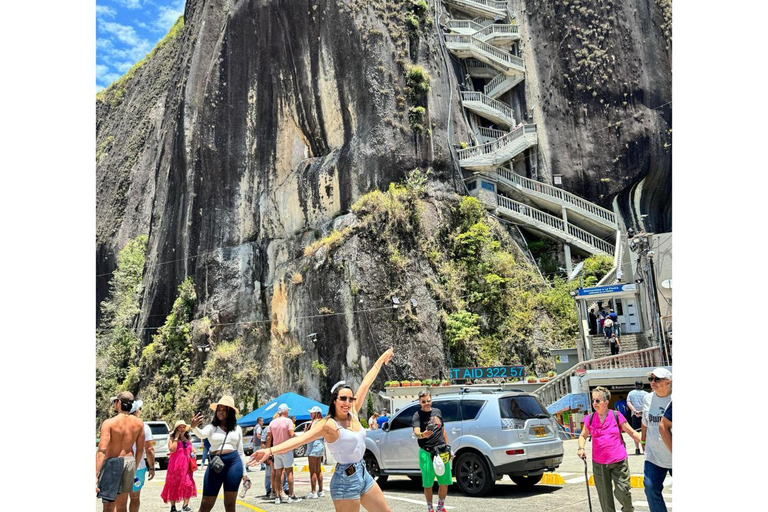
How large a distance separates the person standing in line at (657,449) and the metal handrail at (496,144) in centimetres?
2785

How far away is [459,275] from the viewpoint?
98.6ft

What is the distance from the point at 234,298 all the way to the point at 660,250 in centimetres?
1927

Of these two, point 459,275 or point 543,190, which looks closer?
point 459,275

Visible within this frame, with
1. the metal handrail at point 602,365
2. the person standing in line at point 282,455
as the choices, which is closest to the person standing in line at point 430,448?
the person standing in line at point 282,455

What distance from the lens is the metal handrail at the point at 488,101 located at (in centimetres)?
3603

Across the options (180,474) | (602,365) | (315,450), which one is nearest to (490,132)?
(602,365)

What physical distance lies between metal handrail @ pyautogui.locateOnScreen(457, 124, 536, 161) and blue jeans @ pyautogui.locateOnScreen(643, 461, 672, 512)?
28097mm

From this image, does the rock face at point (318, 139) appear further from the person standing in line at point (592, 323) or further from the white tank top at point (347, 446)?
the white tank top at point (347, 446)

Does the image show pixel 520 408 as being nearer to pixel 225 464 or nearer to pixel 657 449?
pixel 657 449

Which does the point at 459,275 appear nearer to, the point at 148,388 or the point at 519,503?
the point at 148,388

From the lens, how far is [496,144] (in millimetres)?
34219
